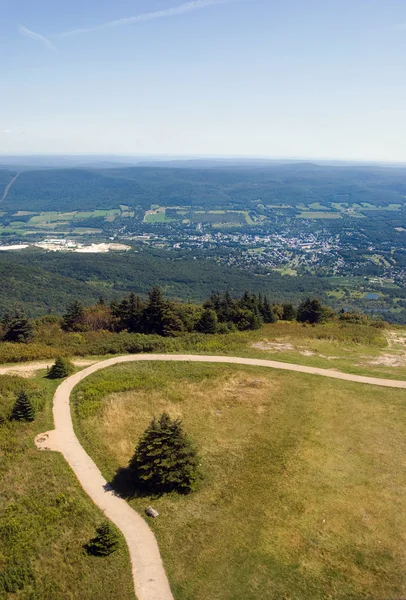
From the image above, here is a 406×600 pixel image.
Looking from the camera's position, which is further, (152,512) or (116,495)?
(116,495)

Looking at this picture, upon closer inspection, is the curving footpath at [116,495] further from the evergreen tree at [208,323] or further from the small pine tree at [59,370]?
the evergreen tree at [208,323]

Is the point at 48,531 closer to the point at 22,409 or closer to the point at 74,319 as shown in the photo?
the point at 22,409

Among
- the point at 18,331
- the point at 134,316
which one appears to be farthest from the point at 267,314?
the point at 18,331

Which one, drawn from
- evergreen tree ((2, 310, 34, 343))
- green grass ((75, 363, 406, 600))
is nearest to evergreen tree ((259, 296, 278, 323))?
green grass ((75, 363, 406, 600))

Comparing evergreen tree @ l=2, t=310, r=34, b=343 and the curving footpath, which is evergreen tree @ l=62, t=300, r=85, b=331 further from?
the curving footpath

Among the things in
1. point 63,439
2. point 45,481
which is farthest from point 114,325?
point 45,481

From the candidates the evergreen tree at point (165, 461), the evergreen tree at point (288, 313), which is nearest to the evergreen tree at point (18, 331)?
the evergreen tree at point (165, 461)

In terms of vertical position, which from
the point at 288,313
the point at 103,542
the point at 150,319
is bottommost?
the point at 288,313

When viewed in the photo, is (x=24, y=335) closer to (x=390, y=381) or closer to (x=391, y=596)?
(x=390, y=381)
